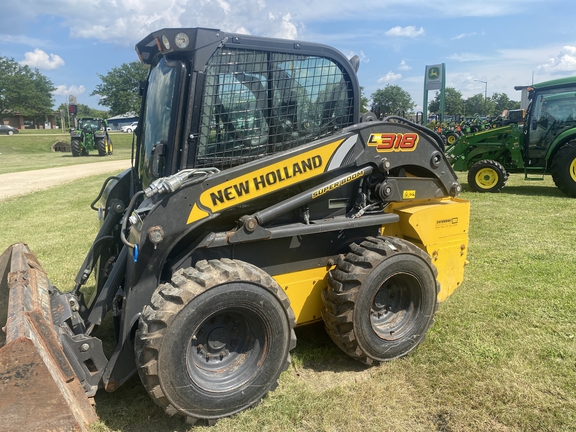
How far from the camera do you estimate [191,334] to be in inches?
107

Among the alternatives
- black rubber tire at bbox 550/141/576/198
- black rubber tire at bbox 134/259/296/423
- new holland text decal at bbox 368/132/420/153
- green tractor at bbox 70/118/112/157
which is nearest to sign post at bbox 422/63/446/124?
black rubber tire at bbox 550/141/576/198

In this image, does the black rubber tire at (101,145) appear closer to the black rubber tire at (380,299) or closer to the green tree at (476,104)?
the black rubber tire at (380,299)

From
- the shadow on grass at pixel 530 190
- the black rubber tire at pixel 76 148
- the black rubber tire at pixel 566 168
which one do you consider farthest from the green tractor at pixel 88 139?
the black rubber tire at pixel 566 168

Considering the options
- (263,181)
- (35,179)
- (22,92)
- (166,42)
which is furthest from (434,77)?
(22,92)

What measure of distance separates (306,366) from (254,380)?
0.71m

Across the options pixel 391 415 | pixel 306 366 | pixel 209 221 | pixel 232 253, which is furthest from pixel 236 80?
pixel 391 415

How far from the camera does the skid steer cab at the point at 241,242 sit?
2717 mm

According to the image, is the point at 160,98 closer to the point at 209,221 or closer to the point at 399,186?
the point at 209,221

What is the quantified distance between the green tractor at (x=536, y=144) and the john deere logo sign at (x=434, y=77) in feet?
54.0

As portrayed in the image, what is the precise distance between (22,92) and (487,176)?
75.4 meters

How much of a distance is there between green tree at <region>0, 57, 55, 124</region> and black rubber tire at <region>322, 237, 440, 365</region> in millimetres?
79151

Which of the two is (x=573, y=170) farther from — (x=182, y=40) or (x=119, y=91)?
(x=119, y=91)

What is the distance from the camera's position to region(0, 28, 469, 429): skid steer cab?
2717 millimetres

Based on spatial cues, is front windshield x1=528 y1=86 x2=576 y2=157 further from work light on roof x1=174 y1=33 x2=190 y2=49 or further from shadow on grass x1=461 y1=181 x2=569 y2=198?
work light on roof x1=174 y1=33 x2=190 y2=49
